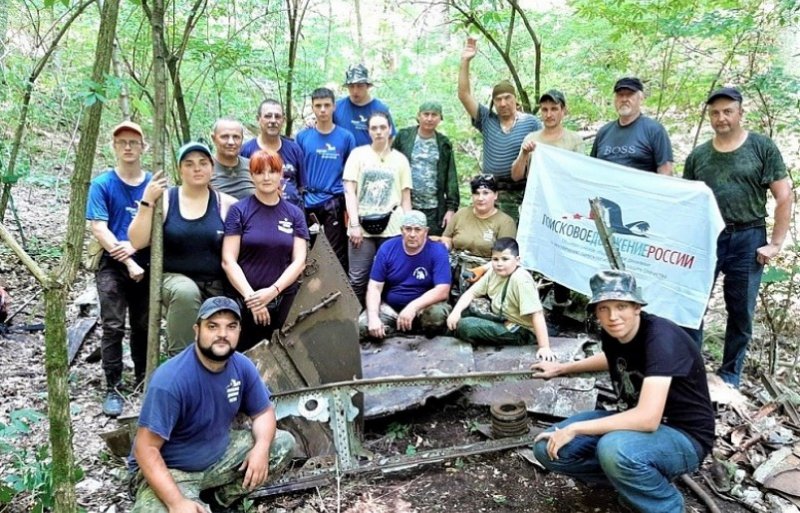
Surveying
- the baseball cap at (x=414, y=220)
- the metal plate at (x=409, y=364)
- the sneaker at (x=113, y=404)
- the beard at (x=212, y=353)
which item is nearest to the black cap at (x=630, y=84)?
the baseball cap at (x=414, y=220)

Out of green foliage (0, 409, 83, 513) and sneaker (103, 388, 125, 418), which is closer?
green foliage (0, 409, 83, 513)

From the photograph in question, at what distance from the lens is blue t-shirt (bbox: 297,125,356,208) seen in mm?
6508

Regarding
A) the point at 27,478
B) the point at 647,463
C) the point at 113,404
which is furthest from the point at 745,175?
the point at 27,478

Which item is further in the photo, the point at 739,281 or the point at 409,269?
the point at 409,269

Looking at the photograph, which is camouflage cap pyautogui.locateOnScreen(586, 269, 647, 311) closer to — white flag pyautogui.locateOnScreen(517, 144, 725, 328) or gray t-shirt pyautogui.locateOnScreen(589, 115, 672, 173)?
white flag pyautogui.locateOnScreen(517, 144, 725, 328)

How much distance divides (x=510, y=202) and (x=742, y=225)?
89.5 inches

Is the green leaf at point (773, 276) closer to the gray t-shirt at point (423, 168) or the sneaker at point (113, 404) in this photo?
Answer: the gray t-shirt at point (423, 168)

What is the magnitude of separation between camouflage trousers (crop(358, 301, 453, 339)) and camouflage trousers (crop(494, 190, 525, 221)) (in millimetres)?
1365

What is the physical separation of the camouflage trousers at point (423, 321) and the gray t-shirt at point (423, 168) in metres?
1.38

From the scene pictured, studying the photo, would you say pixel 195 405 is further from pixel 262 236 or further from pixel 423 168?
pixel 423 168

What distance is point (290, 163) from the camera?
6238 millimetres

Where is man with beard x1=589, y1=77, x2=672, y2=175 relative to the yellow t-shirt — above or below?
above

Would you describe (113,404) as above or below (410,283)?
below

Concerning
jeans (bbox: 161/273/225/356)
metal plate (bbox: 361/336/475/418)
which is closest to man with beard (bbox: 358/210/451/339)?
metal plate (bbox: 361/336/475/418)
